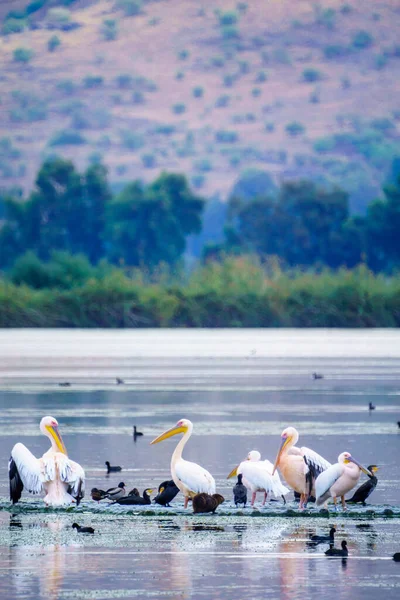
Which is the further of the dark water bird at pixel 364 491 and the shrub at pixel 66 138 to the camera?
the shrub at pixel 66 138

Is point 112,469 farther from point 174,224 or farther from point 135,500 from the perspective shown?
point 174,224

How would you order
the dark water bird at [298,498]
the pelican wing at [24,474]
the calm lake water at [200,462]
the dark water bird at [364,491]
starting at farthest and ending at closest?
1. the dark water bird at [298,498]
2. the dark water bird at [364,491]
3. the pelican wing at [24,474]
4. the calm lake water at [200,462]

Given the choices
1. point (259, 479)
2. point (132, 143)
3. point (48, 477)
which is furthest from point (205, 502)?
point (132, 143)

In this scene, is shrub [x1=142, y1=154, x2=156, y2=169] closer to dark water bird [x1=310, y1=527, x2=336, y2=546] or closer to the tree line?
the tree line

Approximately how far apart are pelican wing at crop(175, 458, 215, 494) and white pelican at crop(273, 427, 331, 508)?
2.28 ft

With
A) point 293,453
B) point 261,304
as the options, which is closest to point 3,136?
point 261,304

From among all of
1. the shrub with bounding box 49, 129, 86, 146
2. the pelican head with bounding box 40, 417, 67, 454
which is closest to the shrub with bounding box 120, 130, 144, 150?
the shrub with bounding box 49, 129, 86, 146

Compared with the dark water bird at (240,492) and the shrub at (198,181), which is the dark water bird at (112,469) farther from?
the shrub at (198,181)

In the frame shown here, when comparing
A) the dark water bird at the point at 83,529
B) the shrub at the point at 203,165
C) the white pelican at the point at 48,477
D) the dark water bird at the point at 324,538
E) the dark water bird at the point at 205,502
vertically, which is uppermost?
the shrub at the point at 203,165

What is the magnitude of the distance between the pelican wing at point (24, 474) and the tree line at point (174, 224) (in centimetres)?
8024

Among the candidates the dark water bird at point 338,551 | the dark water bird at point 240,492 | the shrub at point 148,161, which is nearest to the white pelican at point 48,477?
the dark water bird at point 240,492

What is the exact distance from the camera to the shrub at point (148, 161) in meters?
190

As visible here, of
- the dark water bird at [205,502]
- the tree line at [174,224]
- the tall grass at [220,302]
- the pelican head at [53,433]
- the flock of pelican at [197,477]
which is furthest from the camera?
the tree line at [174,224]

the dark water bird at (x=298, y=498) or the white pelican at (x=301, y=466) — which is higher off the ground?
the white pelican at (x=301, y=466)
